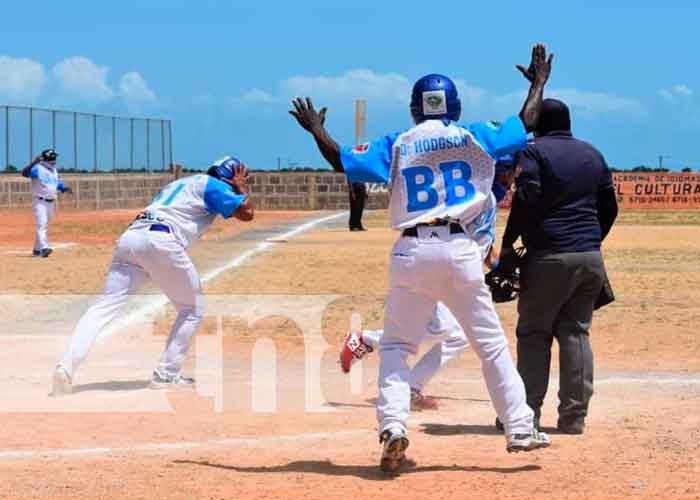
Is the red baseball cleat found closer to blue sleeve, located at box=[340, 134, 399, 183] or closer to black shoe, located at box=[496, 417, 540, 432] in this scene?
black shoe, located at box=[496, 417, 540, 432]

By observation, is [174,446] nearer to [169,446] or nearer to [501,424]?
[169,446]

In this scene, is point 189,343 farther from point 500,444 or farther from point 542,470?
point 542,470

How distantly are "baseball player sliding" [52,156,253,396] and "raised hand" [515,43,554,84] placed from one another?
10.3 feet

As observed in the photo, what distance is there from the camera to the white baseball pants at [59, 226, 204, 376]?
10539 millimetres

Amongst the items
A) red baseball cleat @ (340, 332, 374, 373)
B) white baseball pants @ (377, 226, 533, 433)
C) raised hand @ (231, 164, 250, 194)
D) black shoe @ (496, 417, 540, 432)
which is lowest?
black shoe @ (496, 417, 540, 432)

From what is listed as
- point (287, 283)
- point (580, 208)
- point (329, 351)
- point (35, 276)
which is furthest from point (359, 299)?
point (580, 208)

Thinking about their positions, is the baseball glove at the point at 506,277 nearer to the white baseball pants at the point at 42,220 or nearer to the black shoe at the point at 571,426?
the black shoe at the point at 571,426

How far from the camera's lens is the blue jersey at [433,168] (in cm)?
736

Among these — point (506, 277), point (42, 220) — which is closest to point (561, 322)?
point (506, 277)

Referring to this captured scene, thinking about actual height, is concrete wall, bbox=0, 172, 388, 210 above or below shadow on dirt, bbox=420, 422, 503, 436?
above

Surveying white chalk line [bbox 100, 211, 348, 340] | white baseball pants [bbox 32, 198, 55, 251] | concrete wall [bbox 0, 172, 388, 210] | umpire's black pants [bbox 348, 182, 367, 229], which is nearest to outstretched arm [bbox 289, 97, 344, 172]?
white chalk line [bbox 100, 211, 348, 340]

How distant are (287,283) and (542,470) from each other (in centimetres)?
→ 1218

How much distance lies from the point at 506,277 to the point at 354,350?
1.60m

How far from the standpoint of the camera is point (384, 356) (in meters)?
7.52
